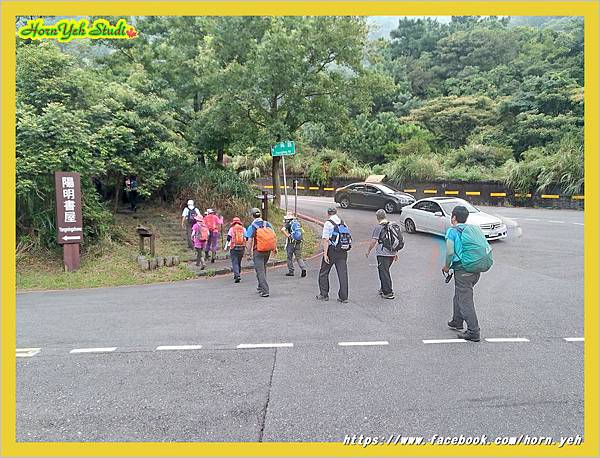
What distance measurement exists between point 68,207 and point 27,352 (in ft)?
21.9

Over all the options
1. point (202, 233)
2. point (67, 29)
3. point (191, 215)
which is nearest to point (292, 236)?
point (202, 233)

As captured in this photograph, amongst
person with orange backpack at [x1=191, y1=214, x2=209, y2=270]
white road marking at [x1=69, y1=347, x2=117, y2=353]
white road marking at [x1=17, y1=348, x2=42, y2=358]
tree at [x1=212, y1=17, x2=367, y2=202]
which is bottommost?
A: white road marking at [x1=17, y1=348, x2=42, y2=358]

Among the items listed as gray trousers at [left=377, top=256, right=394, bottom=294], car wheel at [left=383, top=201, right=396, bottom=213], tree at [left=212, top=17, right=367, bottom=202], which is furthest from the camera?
car wheel at [left=383, top=201, right=396, bottom=213]

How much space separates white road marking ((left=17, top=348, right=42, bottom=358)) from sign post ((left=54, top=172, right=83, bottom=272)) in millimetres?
6060

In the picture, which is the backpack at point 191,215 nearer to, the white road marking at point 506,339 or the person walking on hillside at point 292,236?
the person walking on hillside at point 292,236

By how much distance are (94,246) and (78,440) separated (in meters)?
10.00

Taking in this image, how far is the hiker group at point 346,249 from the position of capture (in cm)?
589

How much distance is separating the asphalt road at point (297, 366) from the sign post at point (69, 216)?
2.55m

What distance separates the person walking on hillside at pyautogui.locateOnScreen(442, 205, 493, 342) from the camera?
5.85 m

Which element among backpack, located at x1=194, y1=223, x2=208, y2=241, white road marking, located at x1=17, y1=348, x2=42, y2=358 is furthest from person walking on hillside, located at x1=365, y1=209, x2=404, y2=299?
white road marking, located at x1=17, y1=348, x2=42, y2=358

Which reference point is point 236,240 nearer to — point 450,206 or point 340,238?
point 340,238

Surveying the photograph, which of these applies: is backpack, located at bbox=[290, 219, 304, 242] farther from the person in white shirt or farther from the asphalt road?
the person in white shirt

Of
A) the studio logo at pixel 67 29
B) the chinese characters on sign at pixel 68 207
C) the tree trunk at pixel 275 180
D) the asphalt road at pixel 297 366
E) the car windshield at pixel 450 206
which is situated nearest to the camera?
the asphalt road at pixel 297 366

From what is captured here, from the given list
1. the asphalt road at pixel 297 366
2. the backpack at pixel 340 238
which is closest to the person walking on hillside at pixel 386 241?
the backpack at pixel 340 238
